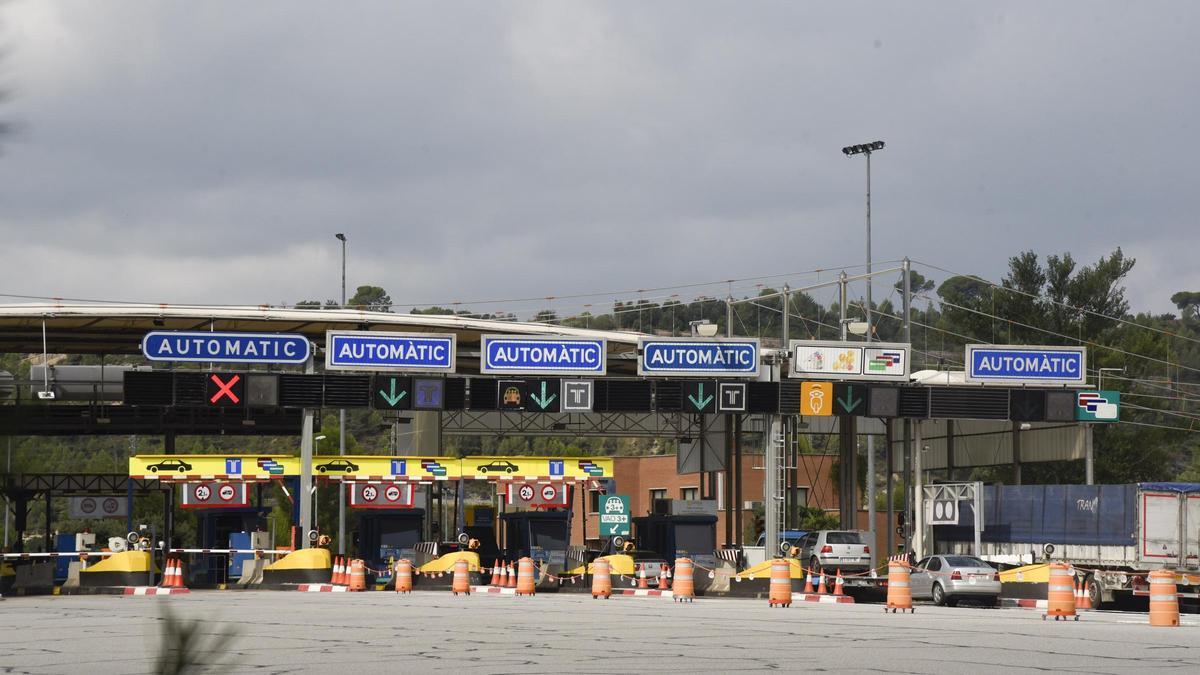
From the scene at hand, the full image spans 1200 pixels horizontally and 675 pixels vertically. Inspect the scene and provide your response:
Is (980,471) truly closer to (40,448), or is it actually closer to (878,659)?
(878,659)

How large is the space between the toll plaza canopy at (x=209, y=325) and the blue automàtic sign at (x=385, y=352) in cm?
245

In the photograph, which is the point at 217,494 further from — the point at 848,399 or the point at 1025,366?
the point at 1025,366

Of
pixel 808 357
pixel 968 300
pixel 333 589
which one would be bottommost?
pixel 333 589

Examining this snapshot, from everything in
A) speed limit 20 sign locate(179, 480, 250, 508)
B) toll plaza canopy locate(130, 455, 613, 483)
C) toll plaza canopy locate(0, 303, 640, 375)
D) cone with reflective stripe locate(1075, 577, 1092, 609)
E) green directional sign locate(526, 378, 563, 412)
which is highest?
toll plaza canopy locate(0, 303, 640, 375)

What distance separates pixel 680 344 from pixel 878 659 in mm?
31193

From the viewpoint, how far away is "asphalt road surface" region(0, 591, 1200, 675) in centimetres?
1463

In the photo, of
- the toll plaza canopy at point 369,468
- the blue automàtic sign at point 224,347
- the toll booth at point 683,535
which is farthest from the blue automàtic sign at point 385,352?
the toll booth at point 683,535

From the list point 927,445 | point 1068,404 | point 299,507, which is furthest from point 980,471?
point 299,507

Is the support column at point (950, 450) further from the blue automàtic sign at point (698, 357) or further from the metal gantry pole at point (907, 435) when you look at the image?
the blue automàtic sign at point (698, 357)

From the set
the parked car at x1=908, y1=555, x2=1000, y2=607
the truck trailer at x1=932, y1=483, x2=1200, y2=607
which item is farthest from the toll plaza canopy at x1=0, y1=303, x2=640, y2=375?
the parked car at x1=908, y1=555, x2=1000, y2=607

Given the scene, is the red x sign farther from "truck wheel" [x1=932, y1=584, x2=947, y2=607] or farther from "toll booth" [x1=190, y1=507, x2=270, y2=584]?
"truck wheel" [x1=932, y1=584, x2=947, y2=607]

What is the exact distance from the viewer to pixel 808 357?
1831 inches

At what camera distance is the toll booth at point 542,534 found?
4291 cm

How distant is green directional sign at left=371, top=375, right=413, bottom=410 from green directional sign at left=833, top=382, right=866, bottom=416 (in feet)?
42.9
